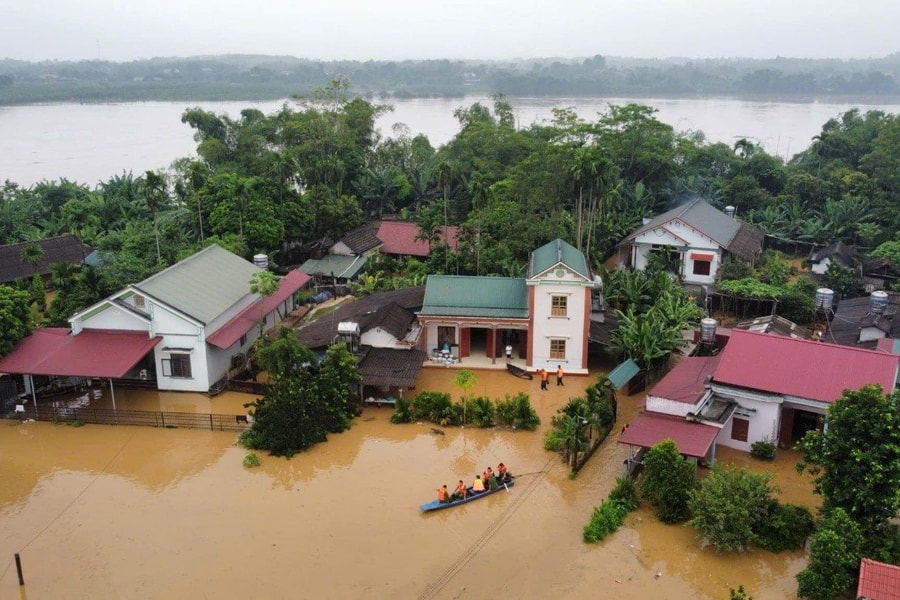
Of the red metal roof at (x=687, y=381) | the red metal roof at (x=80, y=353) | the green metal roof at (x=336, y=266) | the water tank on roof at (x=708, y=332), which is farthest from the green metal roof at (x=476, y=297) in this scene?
the green metal roof at (x=336, y=266)

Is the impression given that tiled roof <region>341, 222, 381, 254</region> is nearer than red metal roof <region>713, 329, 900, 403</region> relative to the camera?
No

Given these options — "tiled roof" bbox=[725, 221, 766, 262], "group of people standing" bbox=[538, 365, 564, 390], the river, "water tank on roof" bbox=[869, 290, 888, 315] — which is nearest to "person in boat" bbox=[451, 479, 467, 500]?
"group of people standing" bbox=[538, 365, 564, 390]

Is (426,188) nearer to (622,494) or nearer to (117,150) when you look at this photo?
(622,494)

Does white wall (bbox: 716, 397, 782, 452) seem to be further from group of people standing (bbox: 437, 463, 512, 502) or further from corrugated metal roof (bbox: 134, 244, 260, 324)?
corrugated metal roof (bbox: 134, 244, 260, 324)

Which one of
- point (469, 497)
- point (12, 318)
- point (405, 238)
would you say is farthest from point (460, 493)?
point (405, 238)

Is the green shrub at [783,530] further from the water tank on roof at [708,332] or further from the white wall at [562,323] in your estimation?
the white wall at [562,323]

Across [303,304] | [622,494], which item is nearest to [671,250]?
[303,304]

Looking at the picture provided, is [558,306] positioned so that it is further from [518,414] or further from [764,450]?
[764,450]

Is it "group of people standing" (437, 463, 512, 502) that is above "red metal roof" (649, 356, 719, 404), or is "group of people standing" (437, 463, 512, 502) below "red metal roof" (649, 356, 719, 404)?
below
